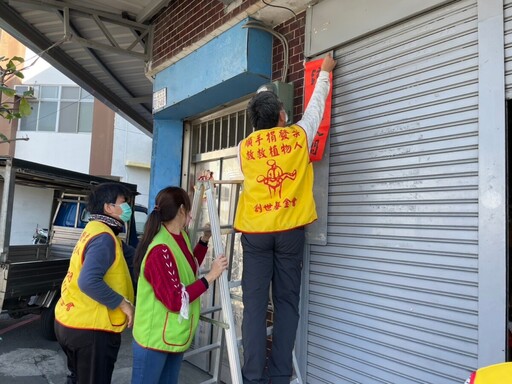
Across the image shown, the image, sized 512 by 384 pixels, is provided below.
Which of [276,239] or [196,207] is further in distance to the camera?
[196,207]

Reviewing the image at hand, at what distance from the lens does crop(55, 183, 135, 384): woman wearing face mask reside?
2.39 m

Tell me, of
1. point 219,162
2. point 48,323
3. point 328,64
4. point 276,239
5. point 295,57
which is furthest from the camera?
point 48,323

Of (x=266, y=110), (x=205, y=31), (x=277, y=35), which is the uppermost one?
(x=205, y=31)

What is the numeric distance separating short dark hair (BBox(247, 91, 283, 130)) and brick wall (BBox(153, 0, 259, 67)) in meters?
1.28

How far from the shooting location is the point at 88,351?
8.06ft

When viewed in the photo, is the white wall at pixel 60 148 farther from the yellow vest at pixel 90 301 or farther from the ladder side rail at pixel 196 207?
the yellow vest at pixel 90 301

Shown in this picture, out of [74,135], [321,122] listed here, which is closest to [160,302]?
[321,122]

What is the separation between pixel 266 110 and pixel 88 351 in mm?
1895

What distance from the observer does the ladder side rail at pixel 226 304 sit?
2432 mm

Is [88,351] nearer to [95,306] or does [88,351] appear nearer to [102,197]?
[95,306]

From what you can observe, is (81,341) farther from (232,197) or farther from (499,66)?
(499,66)

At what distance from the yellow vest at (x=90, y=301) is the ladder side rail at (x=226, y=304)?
2.09 feet

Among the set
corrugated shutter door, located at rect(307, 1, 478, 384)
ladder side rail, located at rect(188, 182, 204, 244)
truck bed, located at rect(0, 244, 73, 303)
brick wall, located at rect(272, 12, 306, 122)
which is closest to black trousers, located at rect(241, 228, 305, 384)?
corrugated shutter door, located at rect(307, 1, 478, 384)

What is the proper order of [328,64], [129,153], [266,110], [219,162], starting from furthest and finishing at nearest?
[129,153]
[219,162]
[328,64]
[266,110]
